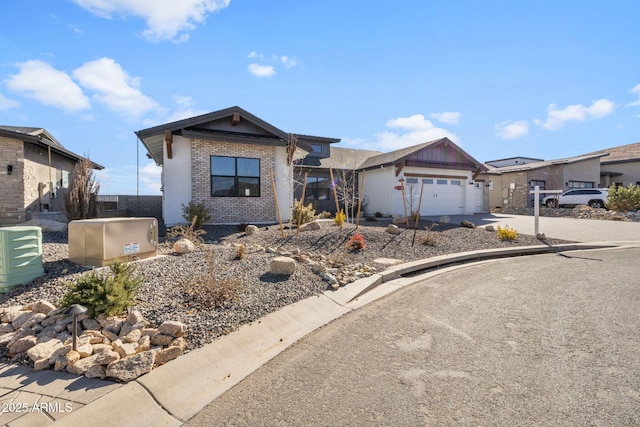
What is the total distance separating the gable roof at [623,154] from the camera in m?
30.5

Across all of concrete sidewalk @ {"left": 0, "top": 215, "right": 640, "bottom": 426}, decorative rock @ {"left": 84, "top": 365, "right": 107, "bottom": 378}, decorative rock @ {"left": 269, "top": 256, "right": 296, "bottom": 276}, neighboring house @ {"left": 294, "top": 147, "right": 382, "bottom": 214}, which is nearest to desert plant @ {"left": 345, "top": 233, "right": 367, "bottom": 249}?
decorative rock @ {"left": 269, "top": 256, "right": 296, "bottom": 276}

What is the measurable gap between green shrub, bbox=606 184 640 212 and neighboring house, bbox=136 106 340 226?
65.2 ft

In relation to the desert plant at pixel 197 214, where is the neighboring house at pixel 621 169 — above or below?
above

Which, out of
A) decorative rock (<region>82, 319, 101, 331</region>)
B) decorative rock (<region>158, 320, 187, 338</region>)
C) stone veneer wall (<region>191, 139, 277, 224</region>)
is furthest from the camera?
stone veneer wall (<region>191, 139, 277, 224</region>)

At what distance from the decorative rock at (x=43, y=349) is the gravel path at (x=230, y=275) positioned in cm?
85

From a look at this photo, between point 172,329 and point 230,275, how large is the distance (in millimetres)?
2032

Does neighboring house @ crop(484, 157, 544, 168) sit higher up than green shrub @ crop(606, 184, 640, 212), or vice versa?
neighboring house @ crop(484, 157, 544, 168)

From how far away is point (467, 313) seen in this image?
4.77 metres

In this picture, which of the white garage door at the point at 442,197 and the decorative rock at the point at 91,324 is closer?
the decorative rock at the point at 91,324

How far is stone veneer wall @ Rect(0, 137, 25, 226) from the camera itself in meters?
11.6

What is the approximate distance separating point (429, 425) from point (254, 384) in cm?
155

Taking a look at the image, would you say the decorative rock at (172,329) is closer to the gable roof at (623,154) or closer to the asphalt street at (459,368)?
the asphalt street at (459,368)

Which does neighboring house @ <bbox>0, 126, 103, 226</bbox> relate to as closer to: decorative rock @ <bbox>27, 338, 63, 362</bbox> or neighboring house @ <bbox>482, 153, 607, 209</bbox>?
decorative rock @ <bbox>27, 338, 63, 362</bbox>

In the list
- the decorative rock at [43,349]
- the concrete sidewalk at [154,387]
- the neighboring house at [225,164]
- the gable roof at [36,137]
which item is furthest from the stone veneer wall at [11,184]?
the concrete sidewalk at [154,387]
